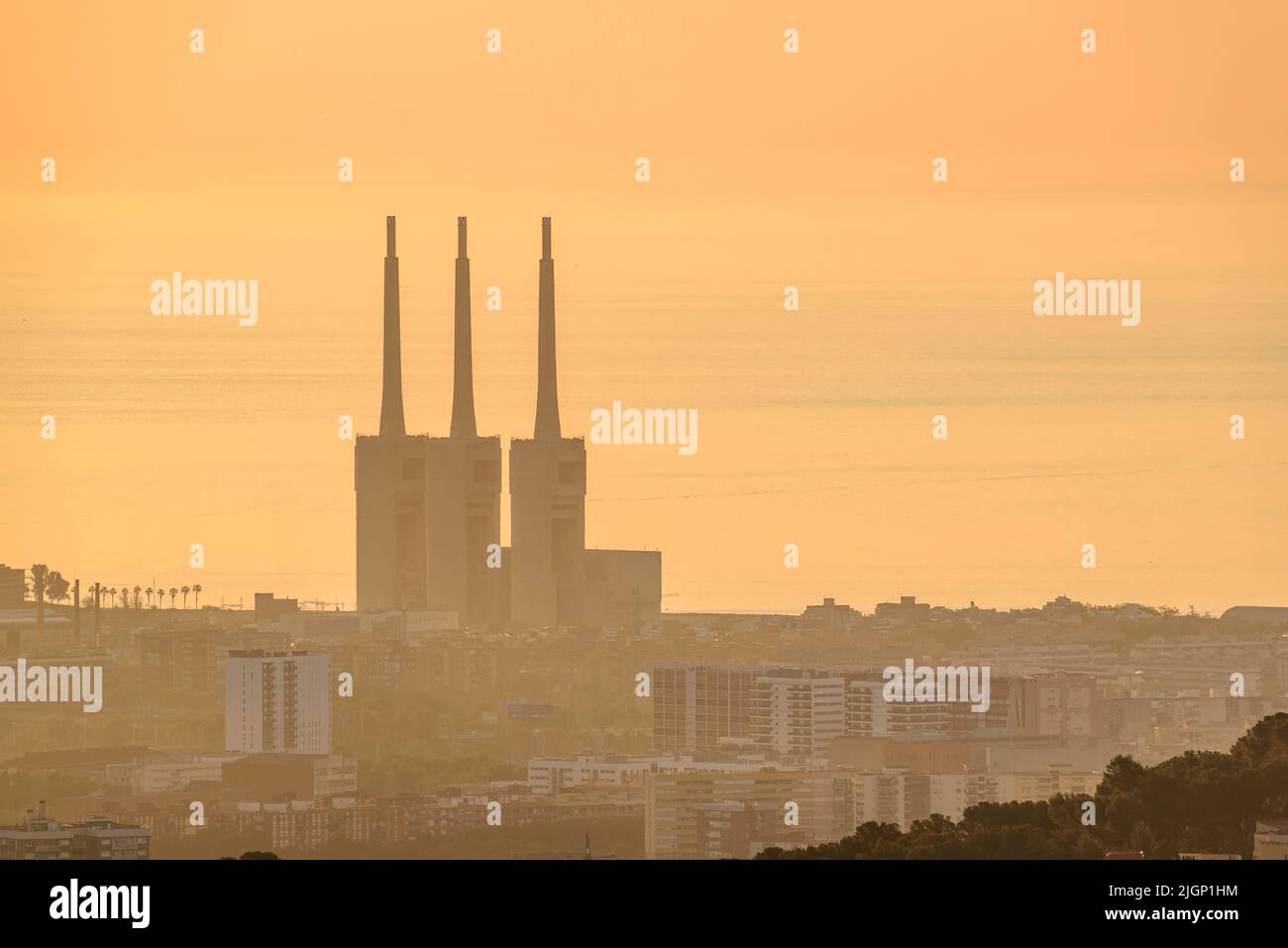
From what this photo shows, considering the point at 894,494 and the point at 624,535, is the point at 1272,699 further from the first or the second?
the point at 624,535


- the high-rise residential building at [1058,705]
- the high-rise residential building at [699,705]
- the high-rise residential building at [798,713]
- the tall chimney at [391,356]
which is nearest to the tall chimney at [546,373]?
the tall chimney at [391,356]

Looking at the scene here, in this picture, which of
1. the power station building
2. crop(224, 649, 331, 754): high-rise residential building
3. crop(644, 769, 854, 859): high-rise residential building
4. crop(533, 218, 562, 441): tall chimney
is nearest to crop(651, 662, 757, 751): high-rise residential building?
crop(224, 649, 331, 754): high-rise residential building

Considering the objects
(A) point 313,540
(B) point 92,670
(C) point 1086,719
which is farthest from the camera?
(A) point 313,540

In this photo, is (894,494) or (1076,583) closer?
(1076,583)

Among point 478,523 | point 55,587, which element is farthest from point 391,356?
point 55,587

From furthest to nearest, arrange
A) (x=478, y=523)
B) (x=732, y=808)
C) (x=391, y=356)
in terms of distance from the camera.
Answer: (x=478, y=523), (x=391, y=356), (x=732, y=808)

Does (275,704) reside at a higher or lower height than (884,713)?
higher

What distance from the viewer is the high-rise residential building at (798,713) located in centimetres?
8294

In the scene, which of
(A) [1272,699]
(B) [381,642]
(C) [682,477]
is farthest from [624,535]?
(A) [1272,699]

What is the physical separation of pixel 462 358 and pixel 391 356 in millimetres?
3048

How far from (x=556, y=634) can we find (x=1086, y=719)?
35.5m

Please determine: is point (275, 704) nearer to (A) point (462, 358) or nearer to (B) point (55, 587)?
(B) point (55, 587)

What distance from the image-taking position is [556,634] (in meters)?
112

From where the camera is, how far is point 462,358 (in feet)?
395
